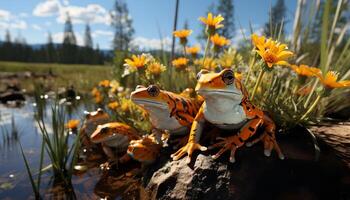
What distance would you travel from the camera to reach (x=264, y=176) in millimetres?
2104

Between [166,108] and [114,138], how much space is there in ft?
3.04

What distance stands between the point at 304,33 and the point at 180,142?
3302 mm

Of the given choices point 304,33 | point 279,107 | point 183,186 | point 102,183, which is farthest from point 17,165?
point 304,33

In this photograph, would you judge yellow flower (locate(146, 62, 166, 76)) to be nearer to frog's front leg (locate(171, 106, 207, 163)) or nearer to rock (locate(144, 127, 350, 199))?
frog's front leg (locate(171, 106, 207, 163))

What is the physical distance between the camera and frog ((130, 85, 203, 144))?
2.26m

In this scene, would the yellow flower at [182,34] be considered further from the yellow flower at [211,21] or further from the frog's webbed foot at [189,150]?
the frog's webbed foot at [189,150]

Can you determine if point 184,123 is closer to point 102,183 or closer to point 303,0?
point 102,183

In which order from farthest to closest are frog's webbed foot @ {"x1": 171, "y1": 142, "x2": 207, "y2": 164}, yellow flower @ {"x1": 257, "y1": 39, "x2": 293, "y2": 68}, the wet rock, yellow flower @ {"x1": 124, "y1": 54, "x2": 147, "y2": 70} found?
the wet rock
yellow flower @ {"x1": 124, "y1": 54, "x2": 147, "y2": 70}
frog's webbed foot @ {"x1": 171, "y1": 142, "x2": 207, "y2": 164}
yellow flower @ {"x1": 257, "y1": 39, "x2": 293, "y2": 68}

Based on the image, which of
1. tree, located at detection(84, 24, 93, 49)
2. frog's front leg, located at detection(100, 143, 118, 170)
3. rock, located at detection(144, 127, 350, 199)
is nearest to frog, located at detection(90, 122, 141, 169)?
frog's front leg, located at detection(100, 143, 118, 170)

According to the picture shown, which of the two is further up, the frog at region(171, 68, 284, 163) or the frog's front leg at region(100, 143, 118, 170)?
the frog at region(171, 68, 284, 163)

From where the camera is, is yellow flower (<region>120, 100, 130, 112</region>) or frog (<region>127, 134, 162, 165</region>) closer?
frog (<region>127, 134, 162, 165</region>)

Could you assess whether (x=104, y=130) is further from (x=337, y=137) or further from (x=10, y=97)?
(x=10, y=97)

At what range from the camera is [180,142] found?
8.32ft

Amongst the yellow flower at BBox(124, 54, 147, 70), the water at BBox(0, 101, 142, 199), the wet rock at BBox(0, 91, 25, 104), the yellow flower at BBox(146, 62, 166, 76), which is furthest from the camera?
the wet rock at BBox(0, 91, 25, 104)
